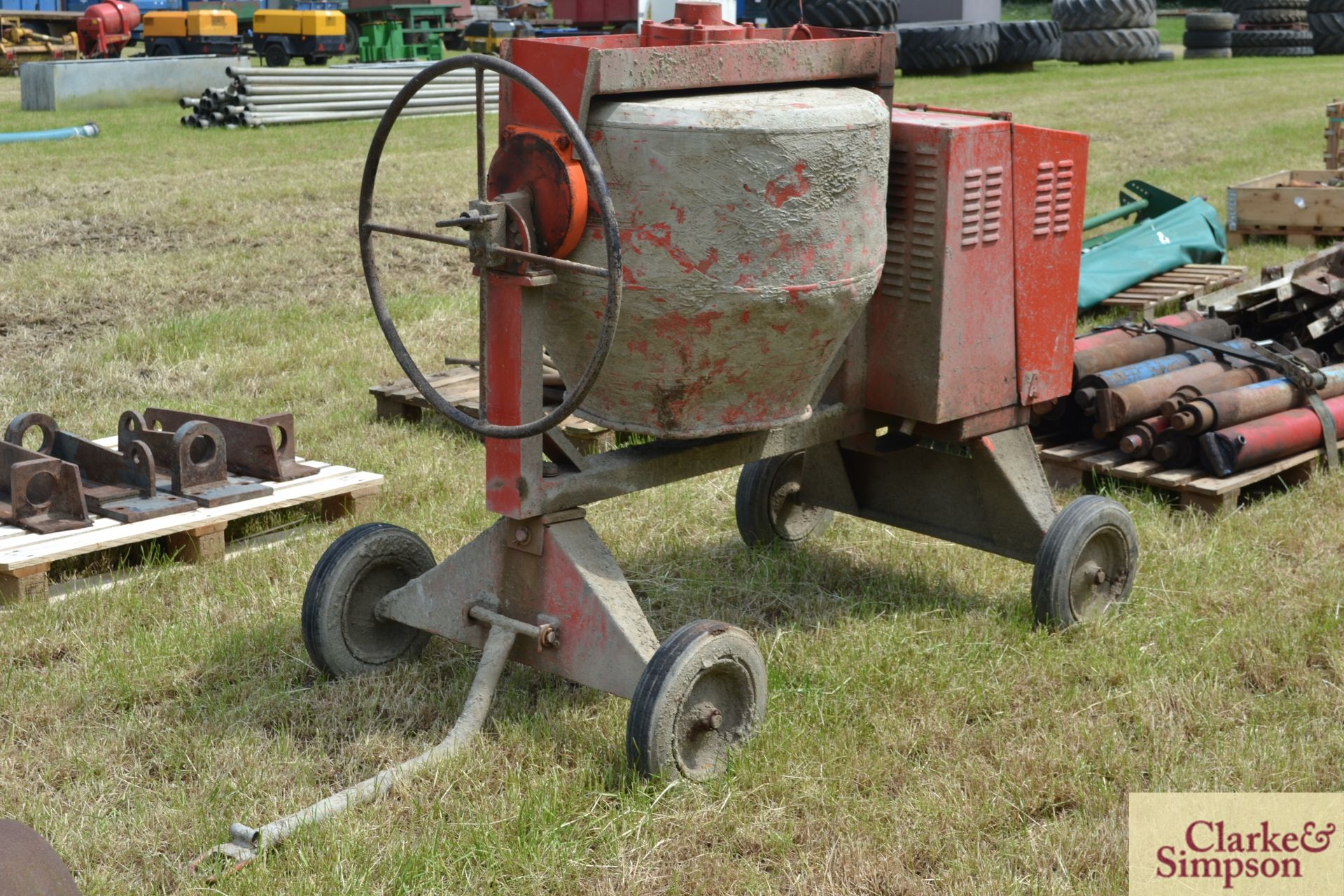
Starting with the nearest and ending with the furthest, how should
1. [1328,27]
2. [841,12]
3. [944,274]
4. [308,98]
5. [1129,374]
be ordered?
[944,274] → [1129,374] → [308,98] → [841,12] → [1328,27]

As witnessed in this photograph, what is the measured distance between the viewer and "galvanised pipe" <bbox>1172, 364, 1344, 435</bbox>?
5.21 meters

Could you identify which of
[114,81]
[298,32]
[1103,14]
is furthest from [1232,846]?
[1103,14]

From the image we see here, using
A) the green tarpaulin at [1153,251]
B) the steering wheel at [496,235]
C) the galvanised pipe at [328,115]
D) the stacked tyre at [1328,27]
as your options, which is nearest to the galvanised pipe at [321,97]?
the galvanised pipe at [328,115]

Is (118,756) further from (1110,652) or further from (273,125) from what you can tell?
→ (273,125)

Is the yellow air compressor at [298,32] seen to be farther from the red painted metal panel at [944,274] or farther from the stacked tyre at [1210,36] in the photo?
the red painted metal panel at [944,274]

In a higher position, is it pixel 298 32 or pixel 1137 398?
pixel 298 32

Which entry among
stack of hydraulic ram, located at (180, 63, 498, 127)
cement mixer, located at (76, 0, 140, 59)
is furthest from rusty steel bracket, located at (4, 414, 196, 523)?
cement mixer, located at (76, 0, 140, 59)

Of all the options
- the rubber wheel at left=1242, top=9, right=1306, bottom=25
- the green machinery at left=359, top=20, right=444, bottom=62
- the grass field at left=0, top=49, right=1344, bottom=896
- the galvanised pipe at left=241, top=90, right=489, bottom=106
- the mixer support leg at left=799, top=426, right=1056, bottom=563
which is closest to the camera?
the grass field at left=0, top=49, right=1344, bottom=896

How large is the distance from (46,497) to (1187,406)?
4019mm

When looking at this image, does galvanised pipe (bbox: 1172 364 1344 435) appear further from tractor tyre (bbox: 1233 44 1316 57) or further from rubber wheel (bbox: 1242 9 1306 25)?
rubber wheel (bbox: 1242 9 1306 25)

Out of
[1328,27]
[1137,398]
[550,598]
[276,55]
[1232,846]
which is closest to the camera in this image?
[1232,846]

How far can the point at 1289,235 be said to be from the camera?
10.3 meters

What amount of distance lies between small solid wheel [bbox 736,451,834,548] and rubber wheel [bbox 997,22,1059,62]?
21.7 m

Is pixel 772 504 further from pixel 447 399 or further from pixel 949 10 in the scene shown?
A: pixel 949 10
